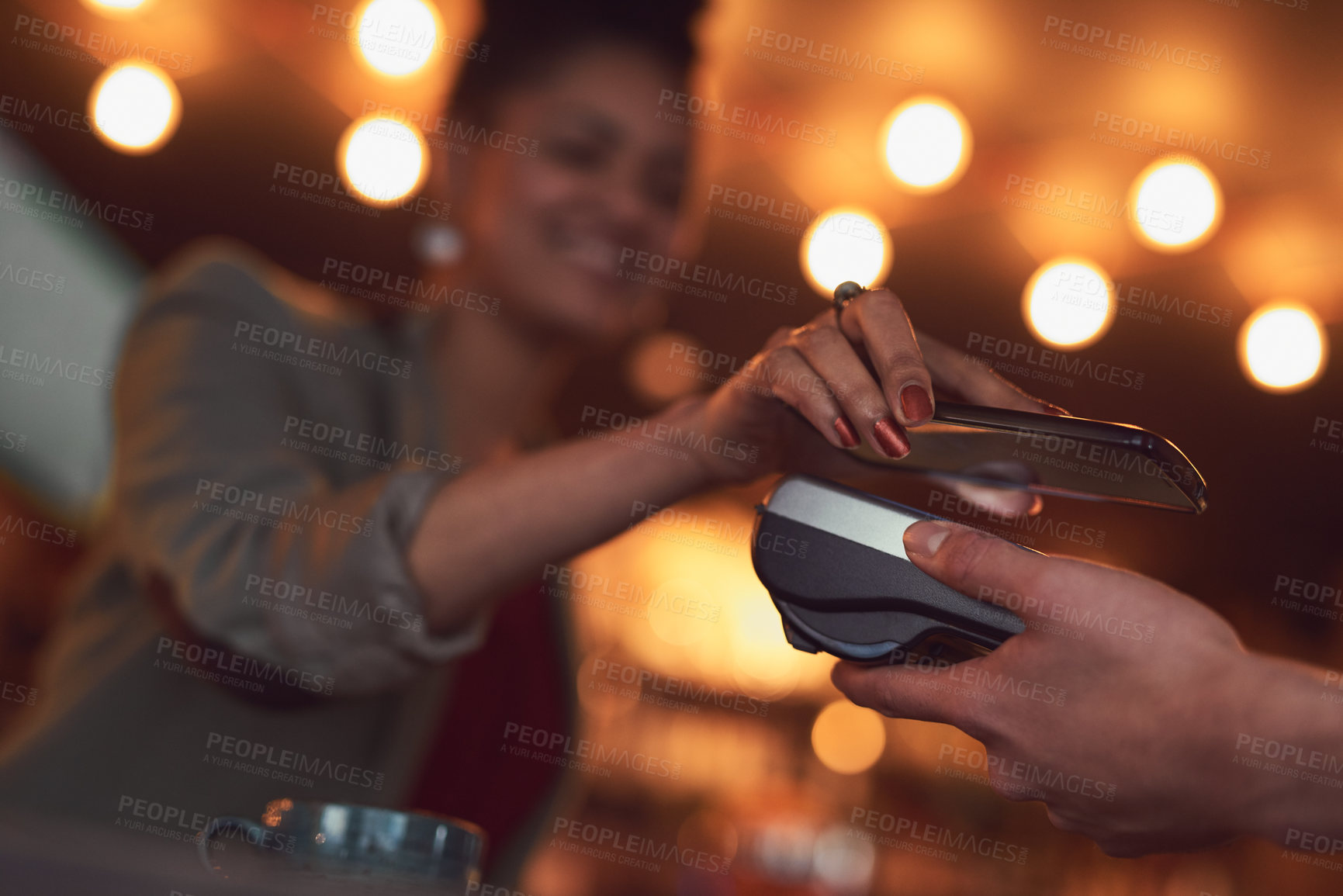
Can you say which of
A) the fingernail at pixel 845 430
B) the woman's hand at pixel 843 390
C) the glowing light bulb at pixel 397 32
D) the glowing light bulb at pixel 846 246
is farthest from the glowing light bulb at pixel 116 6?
the fingernail at pixel 845 430

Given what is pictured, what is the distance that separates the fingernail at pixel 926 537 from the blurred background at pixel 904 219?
0.83ft

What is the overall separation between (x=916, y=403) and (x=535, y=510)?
0.39m

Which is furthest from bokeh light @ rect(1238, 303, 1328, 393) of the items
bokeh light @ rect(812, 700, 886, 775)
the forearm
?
bokeh light @ rect(812, 700, 886, 775)

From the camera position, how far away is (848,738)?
700 centimetres

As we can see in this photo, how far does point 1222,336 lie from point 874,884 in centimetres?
438

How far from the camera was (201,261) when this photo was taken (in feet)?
4.06

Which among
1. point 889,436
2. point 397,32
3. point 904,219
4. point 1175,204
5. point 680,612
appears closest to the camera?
point 889,436

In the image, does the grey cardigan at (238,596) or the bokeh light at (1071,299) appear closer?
the grey cardigan at (238,596)

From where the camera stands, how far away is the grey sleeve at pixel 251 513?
2.95 feet

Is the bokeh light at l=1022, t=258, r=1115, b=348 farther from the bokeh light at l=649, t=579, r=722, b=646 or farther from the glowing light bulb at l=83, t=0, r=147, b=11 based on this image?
the bokeh light at l=649, t=579, r=722, b=646

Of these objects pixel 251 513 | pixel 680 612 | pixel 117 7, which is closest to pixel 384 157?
pixel 117 7

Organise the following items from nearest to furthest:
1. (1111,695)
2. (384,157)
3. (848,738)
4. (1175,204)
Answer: (1111,695), (1175,204), (384,157), (848,738)

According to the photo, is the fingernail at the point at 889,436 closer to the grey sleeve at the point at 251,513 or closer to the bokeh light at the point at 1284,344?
the grey sleeve at the point at 251,513

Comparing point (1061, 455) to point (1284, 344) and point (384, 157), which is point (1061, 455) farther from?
point (1284, 344)
